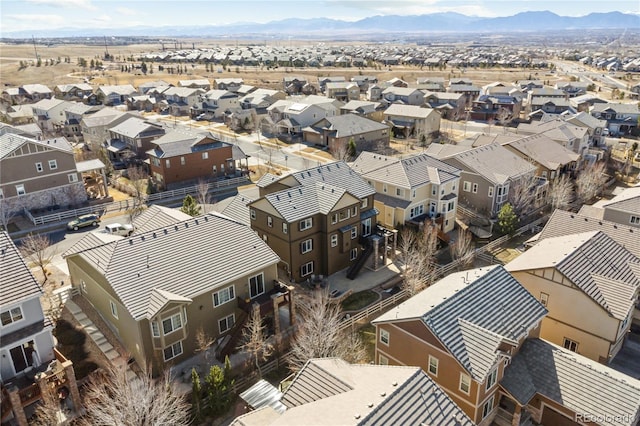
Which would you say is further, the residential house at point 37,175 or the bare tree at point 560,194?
the bare tree at point 560,194

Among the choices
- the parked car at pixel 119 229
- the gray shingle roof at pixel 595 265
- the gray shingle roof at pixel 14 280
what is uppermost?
the gray shingle roof at pixel 14 280

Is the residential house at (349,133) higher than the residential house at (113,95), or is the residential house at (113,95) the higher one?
the residential house at (113,95)

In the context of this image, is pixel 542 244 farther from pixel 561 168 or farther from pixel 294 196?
pixel 561 168

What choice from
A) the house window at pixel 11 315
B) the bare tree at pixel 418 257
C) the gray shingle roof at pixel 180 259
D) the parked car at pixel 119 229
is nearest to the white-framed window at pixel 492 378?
the bare tree at pixel 418 257

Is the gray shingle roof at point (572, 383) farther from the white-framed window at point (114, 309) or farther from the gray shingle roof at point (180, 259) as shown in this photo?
the white-framed window at point (114, 309)

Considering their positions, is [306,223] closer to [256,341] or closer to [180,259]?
[180,259]

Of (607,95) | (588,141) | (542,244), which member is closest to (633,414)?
(542,244)

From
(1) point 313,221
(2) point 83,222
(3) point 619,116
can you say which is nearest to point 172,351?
(1) point 313,221
